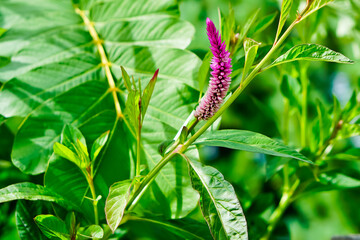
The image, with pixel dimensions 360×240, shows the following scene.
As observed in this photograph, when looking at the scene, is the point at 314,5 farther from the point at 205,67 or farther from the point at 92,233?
the point at 92,233

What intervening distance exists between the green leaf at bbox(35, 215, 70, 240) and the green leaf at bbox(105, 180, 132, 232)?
57mm

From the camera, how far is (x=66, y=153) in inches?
14.7

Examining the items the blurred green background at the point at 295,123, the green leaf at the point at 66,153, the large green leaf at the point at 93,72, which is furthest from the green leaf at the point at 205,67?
the blurred green background at the point at 295,123

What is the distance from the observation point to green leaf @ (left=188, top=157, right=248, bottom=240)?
296mm

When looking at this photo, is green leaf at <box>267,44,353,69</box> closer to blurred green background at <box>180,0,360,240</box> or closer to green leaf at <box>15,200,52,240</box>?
green leaf at <box>15,200,52,240</box>

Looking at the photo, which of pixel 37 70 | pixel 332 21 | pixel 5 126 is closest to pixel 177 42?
pixel 37 70

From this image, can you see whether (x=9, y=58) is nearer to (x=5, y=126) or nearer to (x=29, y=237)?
(x=5, y=126)

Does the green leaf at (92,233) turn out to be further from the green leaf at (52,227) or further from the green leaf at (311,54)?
the green leaf at (311,54)

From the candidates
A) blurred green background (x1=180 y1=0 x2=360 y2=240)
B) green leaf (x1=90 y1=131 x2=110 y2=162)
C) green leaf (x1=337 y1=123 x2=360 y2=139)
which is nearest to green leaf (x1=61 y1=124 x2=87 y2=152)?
green leaf (x1=90 y1=131 x2=110 y2=162)

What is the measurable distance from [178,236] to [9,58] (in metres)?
0.31

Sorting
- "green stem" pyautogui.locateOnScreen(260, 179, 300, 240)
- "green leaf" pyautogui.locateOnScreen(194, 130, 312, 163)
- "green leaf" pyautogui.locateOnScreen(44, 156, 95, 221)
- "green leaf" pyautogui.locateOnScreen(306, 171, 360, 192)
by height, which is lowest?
"green stem" pyautogui.locateOnScreen(260, 179, 300, 240)

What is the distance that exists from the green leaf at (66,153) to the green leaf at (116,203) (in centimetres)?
7

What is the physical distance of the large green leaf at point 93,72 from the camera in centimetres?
42

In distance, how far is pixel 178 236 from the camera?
43cm
